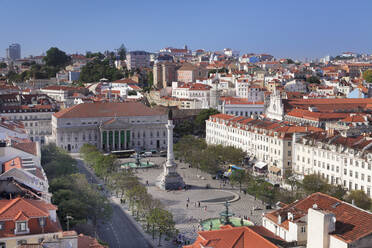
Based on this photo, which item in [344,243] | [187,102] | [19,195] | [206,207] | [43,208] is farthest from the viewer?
[187,102]

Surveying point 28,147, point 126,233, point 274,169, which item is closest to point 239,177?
point 274,169

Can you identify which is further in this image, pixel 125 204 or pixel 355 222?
pixel 125 204

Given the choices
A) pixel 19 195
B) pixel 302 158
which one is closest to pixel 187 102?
pixel 302 158

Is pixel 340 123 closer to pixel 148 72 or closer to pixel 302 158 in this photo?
pixel 302 158

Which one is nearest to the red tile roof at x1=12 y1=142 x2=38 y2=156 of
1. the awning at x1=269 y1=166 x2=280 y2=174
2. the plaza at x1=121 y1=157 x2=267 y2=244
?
the plaza at x1=121 y1=157 x2=267 y2=244

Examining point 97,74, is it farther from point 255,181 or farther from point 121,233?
point 121,233

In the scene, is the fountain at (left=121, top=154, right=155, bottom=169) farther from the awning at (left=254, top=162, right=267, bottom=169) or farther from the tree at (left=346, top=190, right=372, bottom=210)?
the tree at (left=346, top=190, right=372, bottom=210)

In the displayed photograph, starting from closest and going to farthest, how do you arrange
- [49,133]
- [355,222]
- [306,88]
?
[355,222], [49,133], [306,88]

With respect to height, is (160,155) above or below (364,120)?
below

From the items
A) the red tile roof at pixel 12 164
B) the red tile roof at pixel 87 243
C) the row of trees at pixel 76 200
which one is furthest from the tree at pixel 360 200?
the red tile roof at pixel 12 164
